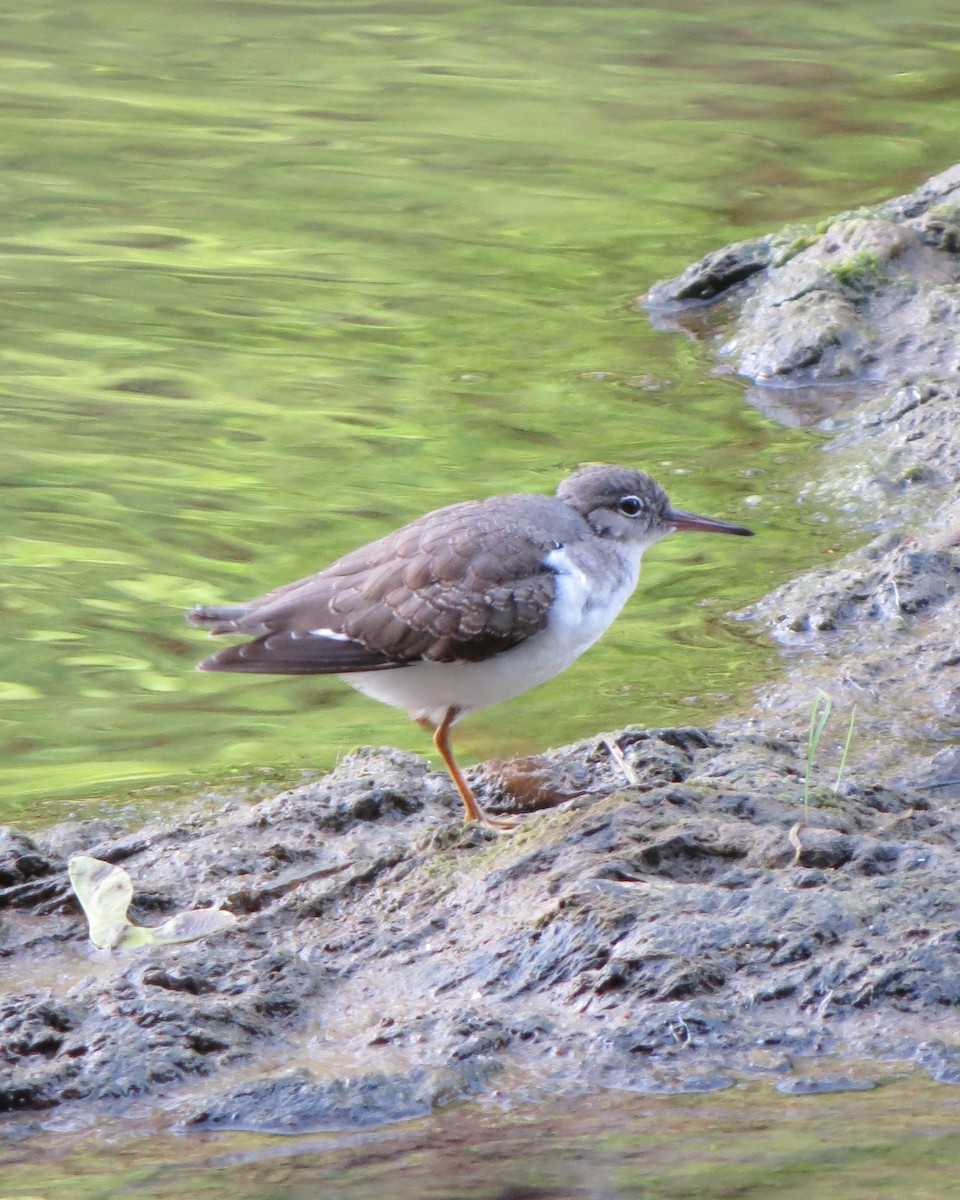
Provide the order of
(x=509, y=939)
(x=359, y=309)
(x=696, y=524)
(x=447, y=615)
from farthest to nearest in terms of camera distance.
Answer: (x=359, y=309)
(x=696, y=524)
(x=447, y=615)
(x=509, y=939)

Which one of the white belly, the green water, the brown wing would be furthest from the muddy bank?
the green water

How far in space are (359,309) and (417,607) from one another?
5.67 metres

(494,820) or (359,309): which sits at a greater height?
(359,309)

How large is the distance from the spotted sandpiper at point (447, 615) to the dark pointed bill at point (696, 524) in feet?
1.68

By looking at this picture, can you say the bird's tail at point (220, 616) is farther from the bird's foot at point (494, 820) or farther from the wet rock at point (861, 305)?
the wet rock at point (861, 305)

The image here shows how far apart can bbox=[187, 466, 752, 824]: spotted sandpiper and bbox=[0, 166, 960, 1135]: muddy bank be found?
0.30 metres

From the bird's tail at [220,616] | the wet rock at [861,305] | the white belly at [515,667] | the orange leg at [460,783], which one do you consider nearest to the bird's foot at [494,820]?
the orange leg at [460,783]

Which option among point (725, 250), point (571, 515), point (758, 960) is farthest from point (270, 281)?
point (758, 960)

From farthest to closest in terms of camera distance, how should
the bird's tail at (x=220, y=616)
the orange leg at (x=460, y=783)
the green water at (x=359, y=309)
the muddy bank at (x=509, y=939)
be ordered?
the green water at (x=359, y=309)
the bird's tail at (x=220, y=616)
the orange leg at (x=460, y=783)
the muddy bank at (x=509, y=939)

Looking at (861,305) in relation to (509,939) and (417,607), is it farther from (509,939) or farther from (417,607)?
(509,939)

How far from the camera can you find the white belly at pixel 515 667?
4672mm

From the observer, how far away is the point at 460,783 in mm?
4746

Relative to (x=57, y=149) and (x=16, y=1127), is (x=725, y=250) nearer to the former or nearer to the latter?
(x=57, y=149)

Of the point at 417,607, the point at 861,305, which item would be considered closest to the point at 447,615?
the point at 417,607
